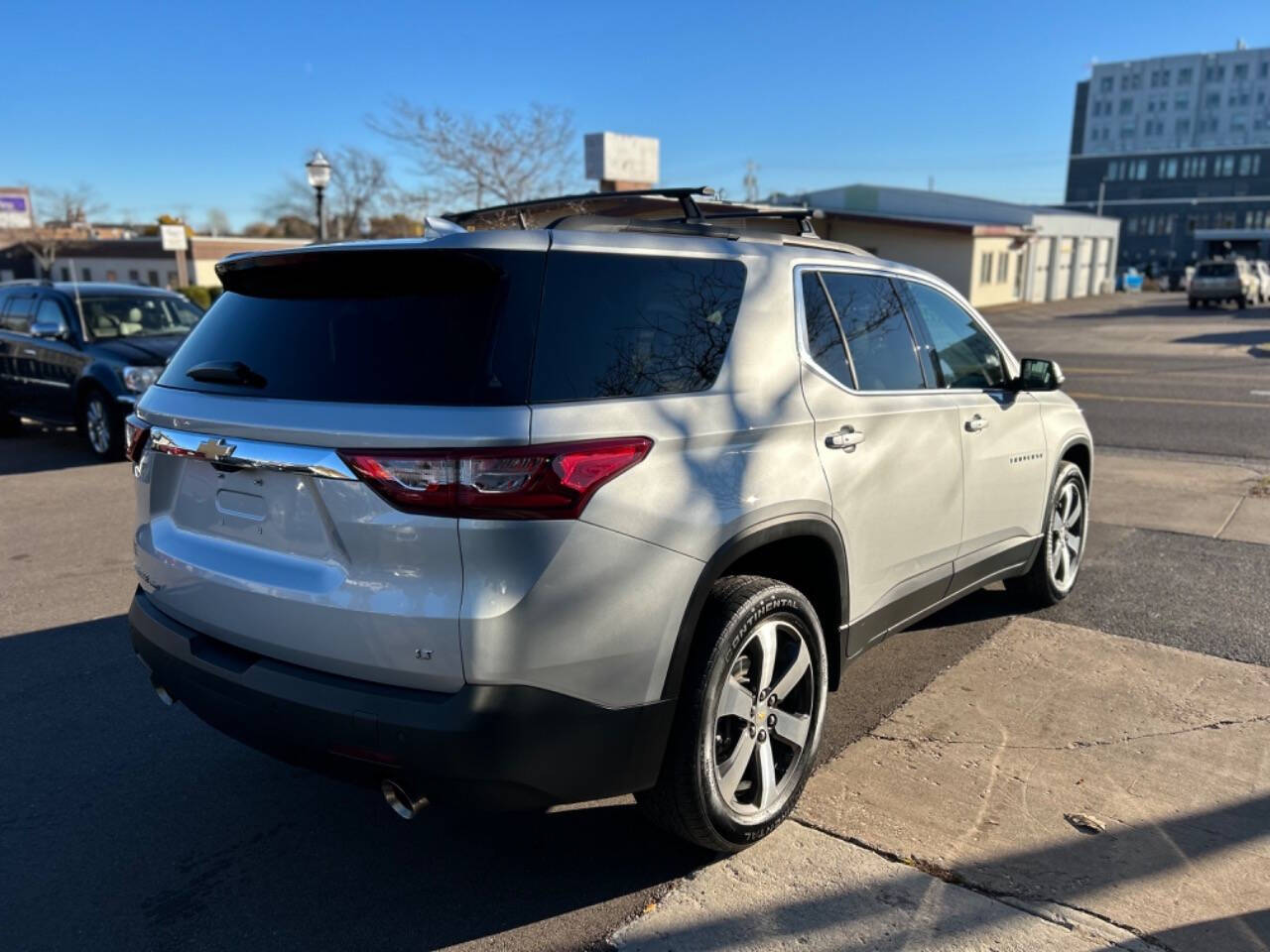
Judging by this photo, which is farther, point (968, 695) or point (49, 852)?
point (968, 695)

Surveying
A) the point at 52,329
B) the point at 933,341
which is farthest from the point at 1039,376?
the point at 52,329

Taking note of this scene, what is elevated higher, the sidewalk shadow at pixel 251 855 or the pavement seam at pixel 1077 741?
the pavement seam at pixel 1077 741

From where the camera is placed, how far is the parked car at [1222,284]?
41.5 meters

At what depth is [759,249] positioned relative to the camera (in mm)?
3297

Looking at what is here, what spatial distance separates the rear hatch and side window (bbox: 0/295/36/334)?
9867mm

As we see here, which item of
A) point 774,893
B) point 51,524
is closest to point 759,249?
point 774,893

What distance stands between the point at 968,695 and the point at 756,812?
5.35ft

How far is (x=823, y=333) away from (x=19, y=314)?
442 inches

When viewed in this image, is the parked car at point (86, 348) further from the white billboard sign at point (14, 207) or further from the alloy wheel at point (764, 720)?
the white billboard sign at point (14, 207)

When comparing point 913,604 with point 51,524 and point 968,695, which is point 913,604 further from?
point 51,524

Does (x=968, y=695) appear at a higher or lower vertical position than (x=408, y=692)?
lower

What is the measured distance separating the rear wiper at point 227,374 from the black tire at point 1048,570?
400 cm

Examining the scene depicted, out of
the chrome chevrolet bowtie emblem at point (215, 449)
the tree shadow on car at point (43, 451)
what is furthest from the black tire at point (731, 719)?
the tree shadow on car at point (43, 451)

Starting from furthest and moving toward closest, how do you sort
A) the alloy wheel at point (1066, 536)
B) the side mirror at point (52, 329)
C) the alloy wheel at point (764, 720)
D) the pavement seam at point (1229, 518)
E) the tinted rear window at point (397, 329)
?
the side mirror at point (52, 329) < the pavement seam at point (1229, 518) < the alloy wheel at point (1066, 536) < the alloy wheel at point (764, 720) < the tinted rear window at point (397, 329)
